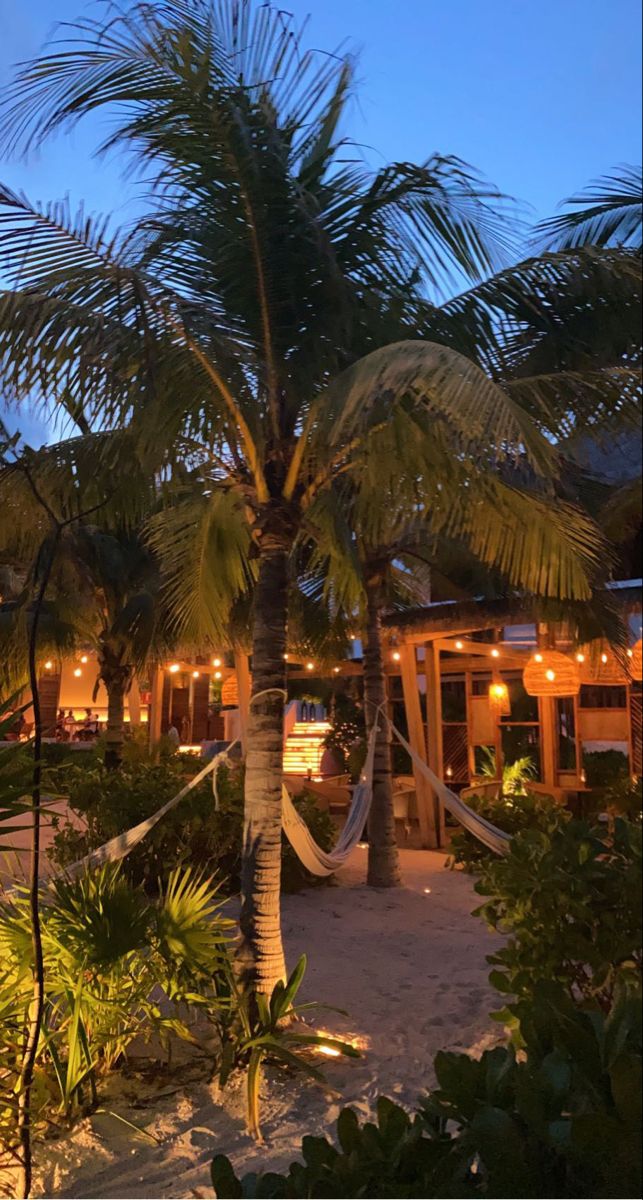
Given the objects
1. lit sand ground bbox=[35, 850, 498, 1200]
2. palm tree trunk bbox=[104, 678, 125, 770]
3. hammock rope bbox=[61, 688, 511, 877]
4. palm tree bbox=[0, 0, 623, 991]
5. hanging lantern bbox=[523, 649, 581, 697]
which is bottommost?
lit sand ground bbox=[35, 850, 498, 1200]

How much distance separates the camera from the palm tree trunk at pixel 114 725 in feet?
26.6

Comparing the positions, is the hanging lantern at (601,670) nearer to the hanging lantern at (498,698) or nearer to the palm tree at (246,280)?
the hanging lantern at (498,698)

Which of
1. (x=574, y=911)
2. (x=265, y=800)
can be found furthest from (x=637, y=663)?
(x=574, y=911)

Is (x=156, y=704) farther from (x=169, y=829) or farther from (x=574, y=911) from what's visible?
→ (x=574, y=911)

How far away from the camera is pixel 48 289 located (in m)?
3.06

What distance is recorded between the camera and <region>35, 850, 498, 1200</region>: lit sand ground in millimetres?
2273

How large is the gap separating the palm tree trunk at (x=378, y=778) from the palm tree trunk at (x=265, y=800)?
2.85 m

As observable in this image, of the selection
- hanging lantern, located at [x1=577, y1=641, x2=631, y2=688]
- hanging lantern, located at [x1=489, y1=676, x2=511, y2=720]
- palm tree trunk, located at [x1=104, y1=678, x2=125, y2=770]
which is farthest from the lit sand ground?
hanging lantern, located at [x1=489, y1=676, x2=511, y2=720]

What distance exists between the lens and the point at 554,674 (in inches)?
261

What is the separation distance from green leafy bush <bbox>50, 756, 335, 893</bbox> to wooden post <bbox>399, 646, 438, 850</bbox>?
55.0 inches

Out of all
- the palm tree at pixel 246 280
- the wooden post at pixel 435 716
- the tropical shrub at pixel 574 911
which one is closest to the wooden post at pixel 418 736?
the wooden post at pixel 435 716

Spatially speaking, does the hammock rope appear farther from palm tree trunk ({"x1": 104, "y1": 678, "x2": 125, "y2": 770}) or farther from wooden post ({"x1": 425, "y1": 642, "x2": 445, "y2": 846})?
palm tree trunk ({"x1": 104, "y1": 678, "x2": 125, "y2": 770})

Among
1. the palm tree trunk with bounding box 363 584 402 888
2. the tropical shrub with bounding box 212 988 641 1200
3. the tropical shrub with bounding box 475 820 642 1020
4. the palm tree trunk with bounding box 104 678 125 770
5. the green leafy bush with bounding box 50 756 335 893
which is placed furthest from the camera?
the palm tree trunk with bounding box 104 678 125 770

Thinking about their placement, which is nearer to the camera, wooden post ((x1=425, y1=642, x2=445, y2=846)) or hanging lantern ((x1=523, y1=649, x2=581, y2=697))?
hanging lantern ((x1=523, y1=649, x2=581, y2=697))
